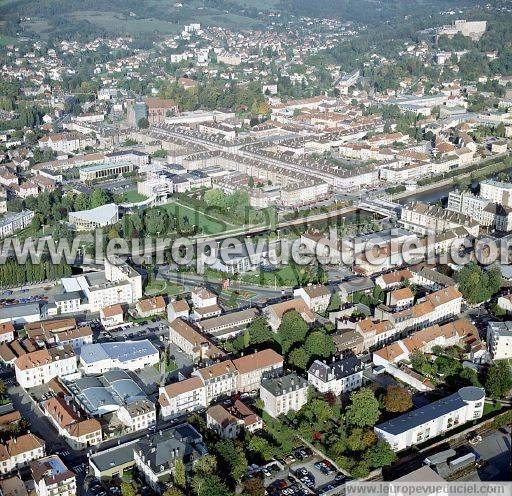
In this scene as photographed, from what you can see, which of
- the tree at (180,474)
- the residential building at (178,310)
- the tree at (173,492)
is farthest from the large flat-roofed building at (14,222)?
the tree at (173,492)

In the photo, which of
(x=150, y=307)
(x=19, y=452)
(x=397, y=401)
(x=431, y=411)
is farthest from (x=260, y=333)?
(x=19, y=452)

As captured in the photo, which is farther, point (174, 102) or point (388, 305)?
point (174, 102)

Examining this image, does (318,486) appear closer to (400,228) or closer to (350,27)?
(400,228)

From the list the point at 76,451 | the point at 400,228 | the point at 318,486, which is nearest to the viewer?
the point at 318,486

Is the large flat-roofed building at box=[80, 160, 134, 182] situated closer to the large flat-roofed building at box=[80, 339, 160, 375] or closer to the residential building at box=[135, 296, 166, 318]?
the residential building at box=[135, 296, 166, 318]

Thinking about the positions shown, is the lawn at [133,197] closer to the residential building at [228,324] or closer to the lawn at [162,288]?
the lawn at [162,288]

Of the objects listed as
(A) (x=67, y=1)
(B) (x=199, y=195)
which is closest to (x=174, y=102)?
(B) (x=199, y=195)

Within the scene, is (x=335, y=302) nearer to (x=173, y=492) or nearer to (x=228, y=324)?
(x=228, y=324)
